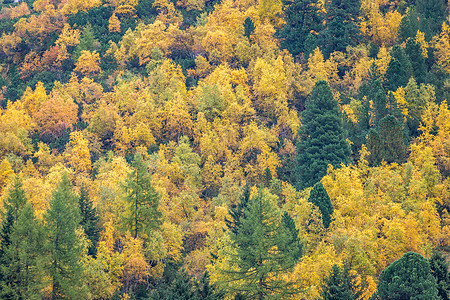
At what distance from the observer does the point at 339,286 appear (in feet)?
143

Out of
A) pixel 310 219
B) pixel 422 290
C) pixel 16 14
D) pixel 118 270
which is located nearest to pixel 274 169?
pixel 310 219

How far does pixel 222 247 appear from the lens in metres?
54.5

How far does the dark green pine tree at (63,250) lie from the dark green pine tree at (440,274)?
29302mm

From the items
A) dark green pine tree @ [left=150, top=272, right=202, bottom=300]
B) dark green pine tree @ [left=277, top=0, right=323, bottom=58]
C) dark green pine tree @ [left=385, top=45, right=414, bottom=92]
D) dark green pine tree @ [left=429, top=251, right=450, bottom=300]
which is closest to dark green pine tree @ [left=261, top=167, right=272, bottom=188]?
dark green pine tree @ [left=385, top=45, right=414, bottom=92]

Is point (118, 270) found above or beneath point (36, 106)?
beneath

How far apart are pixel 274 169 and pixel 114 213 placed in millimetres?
21449

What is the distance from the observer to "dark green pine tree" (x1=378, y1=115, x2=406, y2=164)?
66938mm

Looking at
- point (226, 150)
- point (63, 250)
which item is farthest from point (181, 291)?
point (226, 150)

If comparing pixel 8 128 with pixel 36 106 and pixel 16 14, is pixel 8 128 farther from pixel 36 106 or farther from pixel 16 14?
pixel 16 14

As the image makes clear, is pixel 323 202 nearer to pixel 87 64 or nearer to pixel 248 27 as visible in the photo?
pixel 248 27

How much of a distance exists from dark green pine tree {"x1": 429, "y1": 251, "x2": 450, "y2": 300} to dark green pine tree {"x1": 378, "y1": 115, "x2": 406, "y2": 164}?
21952 mm

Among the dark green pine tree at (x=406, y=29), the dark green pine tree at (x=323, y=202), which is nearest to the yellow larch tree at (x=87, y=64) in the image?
the dark green pine tree at (x=406, y=29)

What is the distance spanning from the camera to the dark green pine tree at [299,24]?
93188 millimetres

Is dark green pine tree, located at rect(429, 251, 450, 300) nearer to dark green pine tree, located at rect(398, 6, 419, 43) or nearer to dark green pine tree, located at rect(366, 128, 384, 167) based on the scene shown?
dark green pine tree, located at rect(366, 128, 384, 167)
